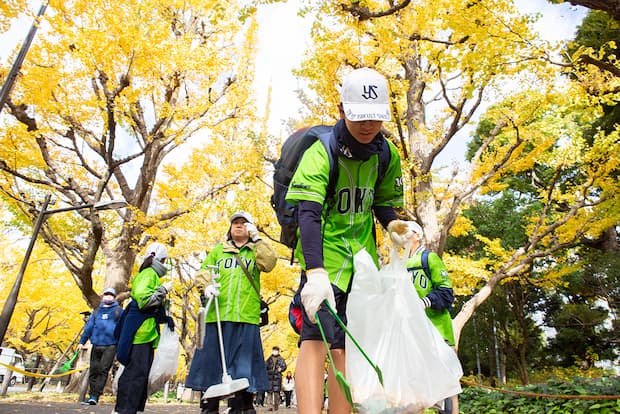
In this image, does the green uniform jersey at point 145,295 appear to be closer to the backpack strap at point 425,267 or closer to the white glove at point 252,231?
the white glove at point 252,231

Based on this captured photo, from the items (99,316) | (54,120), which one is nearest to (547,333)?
(99,316)

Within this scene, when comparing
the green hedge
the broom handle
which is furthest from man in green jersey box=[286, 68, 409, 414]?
the green hedge

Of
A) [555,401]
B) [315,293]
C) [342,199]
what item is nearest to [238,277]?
[342,199]

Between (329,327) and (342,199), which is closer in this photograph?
(329,327)

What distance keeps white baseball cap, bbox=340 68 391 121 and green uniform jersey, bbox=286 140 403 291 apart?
0.23m

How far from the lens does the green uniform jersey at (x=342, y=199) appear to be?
1941 millimetres

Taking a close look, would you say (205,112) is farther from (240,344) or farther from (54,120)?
(240,344)

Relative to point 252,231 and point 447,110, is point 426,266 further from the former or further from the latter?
point 447,110

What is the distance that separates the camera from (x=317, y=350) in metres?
1.90

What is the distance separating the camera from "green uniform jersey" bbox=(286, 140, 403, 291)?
1941mm

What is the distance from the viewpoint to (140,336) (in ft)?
14.6

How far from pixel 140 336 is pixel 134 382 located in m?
0.43

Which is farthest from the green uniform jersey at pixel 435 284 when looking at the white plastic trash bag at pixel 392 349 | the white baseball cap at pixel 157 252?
the white baseball cap at pixel 157 252

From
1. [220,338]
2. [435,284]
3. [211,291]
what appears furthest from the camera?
[435,284]
